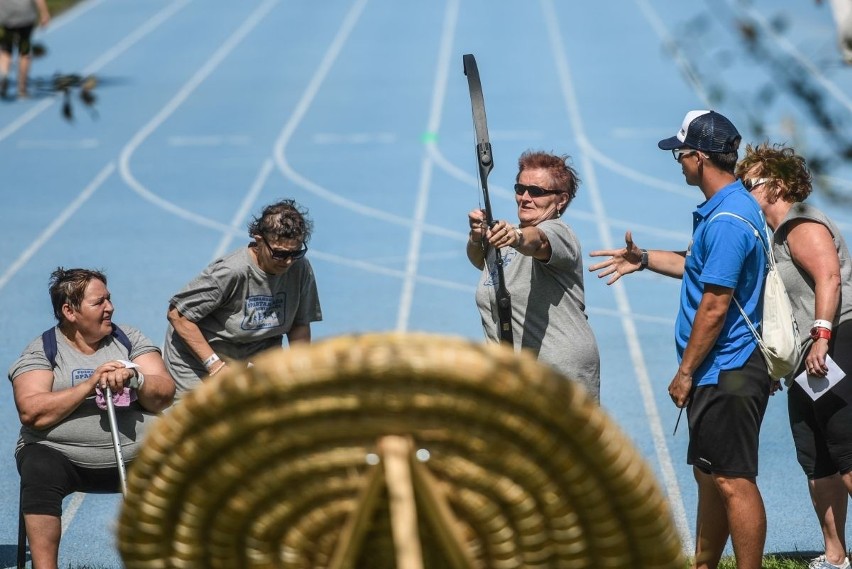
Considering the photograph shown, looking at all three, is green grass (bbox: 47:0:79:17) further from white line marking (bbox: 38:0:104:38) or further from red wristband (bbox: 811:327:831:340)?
red wristband (bbox: 811:327:831:340)

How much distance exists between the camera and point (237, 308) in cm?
512

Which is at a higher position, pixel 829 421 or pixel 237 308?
pixel 237 308

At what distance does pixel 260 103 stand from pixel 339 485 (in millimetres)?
16712

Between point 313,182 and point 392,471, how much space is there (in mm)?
12568

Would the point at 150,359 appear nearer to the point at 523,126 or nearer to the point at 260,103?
the point at 523,126

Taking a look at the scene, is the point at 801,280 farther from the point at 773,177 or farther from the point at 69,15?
the point at 69,15

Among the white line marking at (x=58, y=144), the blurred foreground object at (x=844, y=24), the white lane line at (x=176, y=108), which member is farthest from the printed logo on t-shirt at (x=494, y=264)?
the white line marking at (x=58, y=144)

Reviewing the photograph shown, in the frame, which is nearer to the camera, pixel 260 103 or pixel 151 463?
pixel 151 463

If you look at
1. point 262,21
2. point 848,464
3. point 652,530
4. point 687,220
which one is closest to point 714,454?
point 848,464

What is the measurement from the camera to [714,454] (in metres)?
4.32

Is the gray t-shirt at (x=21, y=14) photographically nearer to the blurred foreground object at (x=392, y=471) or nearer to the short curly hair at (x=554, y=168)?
the short curly hair at (x=554, y=168)

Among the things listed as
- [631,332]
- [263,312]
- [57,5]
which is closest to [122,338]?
[263,312]

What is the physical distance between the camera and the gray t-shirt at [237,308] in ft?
16.5

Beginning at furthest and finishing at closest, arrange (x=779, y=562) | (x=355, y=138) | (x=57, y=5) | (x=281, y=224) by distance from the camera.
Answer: (x=57, y=5)
(x=355, y=138)
(x=779, y=562)
(x=281, y=224)
